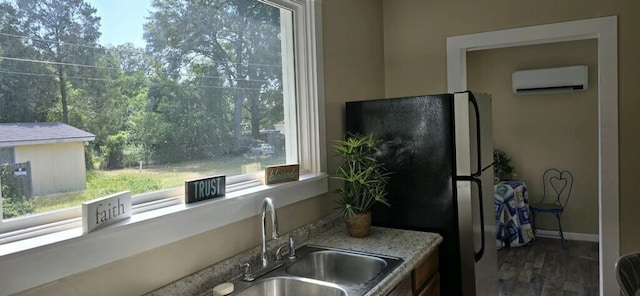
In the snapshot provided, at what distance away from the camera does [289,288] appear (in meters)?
1.71

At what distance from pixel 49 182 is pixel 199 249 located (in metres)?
0.57

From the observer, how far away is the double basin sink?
1.60 m

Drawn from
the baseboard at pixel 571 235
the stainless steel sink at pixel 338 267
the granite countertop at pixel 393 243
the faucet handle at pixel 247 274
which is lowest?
the baseboard at pixel 571 235

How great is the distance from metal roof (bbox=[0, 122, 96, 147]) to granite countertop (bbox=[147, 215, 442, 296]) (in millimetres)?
564

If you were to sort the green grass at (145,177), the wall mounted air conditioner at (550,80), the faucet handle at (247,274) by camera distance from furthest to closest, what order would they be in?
the wall mounted air conditioner at (550,80) < the faucet handle at (247,274) < the green grass at (145,177)

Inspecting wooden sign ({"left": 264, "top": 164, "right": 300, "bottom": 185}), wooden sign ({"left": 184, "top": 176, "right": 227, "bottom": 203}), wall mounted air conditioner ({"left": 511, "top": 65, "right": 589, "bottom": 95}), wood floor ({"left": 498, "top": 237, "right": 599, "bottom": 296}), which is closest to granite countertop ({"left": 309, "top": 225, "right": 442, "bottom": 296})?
wooden sign ({"left": 264, "top": 164, "right": 300, "bottom": 185})

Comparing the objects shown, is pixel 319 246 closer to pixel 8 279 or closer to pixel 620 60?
pixel 8 279

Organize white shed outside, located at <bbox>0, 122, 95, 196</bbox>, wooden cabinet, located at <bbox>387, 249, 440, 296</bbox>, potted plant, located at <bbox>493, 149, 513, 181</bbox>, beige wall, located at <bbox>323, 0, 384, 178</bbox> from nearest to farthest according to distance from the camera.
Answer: white shed outside, located at <bbox>0, 122, 95, 196</bbox> < wooden cabinet, located at <bbox>387, 249, 440, 296</bbox> < beige wall, located at <bbox>323, 0, 384, 178</bbox> < potted plant, located at <bbox>493, 149, 513, 181</bbox>

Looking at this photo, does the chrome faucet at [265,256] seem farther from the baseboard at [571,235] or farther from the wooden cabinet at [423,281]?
the baseboard at [571,235]

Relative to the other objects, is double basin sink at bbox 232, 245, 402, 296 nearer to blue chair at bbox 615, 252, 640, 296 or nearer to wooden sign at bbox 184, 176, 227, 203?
wooden sign at bbox 184, 176, 227, 203

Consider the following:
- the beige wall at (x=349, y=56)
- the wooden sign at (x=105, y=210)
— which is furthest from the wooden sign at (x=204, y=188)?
the beige wall at (x=349, y=56)

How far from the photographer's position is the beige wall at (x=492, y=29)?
254 cm

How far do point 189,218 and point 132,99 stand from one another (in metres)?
0.46

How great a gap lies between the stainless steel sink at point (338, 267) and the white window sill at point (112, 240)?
1.19 feet
